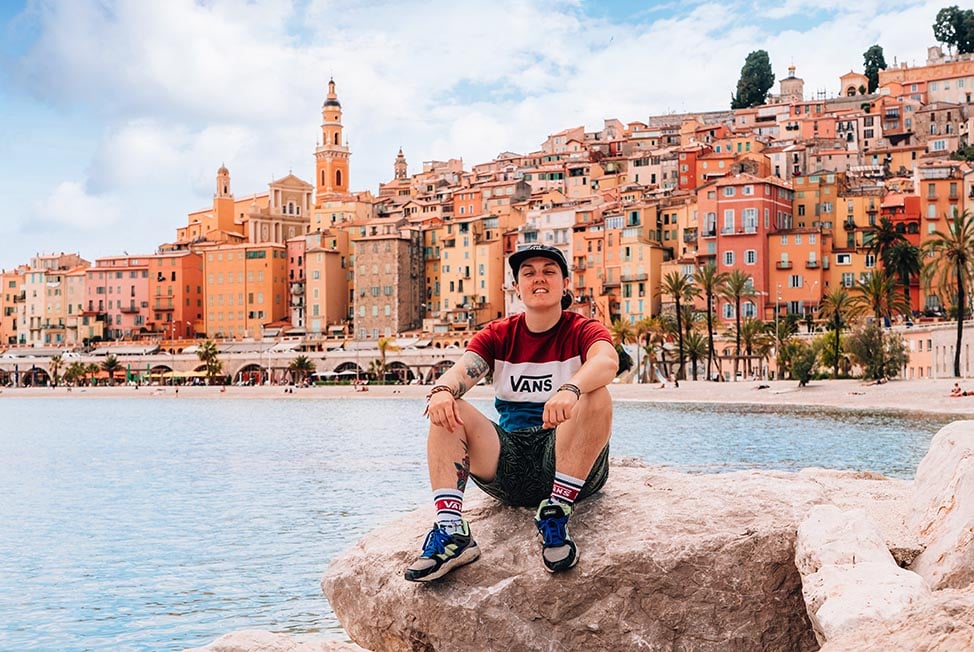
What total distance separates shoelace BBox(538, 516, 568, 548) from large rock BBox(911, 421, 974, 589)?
1.84 meters

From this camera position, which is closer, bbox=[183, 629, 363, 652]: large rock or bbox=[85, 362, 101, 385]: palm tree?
bbox=[183, 629, 363, 652]: large rock

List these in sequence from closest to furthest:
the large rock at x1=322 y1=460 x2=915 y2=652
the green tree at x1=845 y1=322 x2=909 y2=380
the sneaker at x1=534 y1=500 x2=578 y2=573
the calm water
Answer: the sneaker at x1=534 y1=500 x2=578 y2=573, the large rock at x1=322 y1=460 x2=915 y2=652, the calm water, the green tree at x1=845 y1=322 x2=909 y2=380

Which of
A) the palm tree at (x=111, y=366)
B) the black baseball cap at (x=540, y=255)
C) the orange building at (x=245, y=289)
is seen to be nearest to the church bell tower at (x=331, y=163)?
the orange building at (x=245, y=289)

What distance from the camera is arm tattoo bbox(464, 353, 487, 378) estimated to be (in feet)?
21.2

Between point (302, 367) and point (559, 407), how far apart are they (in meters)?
96.8

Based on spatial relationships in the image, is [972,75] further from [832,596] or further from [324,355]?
[832,596]

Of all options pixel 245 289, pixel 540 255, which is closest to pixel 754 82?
pixel 245 289

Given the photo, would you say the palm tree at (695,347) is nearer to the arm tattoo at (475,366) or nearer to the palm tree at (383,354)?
the palm tree at (383,354)

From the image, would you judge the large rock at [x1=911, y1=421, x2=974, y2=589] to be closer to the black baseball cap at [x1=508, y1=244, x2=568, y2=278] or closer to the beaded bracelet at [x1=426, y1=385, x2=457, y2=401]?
the black baseball cap at [x1=508, y1=244, x2=568, y2=278]

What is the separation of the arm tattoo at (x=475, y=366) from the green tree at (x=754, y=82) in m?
149

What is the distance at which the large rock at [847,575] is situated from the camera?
202 inches

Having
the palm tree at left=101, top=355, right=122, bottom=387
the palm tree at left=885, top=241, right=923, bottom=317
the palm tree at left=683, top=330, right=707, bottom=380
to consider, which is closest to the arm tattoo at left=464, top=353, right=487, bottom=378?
the palm tree at left=683, top=330, right=707, bottom=380

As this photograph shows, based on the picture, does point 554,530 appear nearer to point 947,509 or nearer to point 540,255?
point 540,255

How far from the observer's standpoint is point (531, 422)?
6.60m
